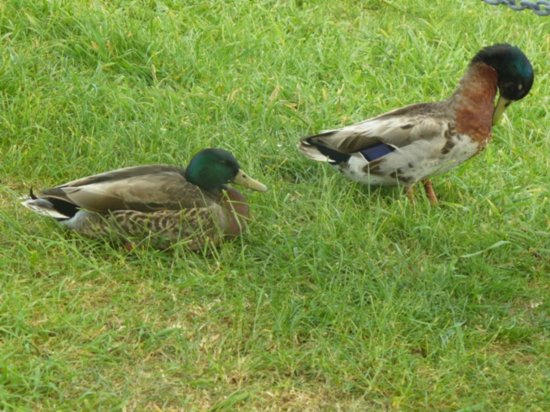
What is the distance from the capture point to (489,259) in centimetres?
486

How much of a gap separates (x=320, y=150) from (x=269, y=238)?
750 millimetres

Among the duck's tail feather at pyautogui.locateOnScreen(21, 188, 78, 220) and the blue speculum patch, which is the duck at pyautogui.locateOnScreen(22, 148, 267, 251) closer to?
the duck's tail feather at pyautogui.locateOnScreen(21, 188, 78, 220)

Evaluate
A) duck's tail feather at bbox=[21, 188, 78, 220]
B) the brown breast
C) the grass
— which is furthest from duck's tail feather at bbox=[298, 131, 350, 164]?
duck's tail feather at bbox=[21, 188, 78, 220]

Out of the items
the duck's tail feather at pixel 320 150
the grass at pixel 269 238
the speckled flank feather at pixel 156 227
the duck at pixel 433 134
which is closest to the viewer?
the grass at pixel 269 238

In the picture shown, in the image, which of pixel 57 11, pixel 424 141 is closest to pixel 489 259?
pixel 424 141

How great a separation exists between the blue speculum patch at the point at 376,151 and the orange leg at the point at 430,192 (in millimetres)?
297

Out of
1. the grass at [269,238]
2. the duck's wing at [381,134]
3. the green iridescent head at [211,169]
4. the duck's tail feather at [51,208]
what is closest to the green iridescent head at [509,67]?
the duck's wing at [381,134]

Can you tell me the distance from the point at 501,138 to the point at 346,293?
1.99 meters

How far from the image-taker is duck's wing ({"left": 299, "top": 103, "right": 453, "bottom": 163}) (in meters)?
5.25

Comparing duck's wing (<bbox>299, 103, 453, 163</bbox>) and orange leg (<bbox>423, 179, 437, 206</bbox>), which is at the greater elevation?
duck's wing (<bbox>299, 103, 453, 163</bbox>)

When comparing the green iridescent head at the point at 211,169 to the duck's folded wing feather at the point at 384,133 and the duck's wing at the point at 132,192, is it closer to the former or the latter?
the duck's wing at the point at 132,192

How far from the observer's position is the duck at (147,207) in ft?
15.3

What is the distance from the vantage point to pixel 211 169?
489 centimetres

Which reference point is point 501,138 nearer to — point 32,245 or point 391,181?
point 391,181
